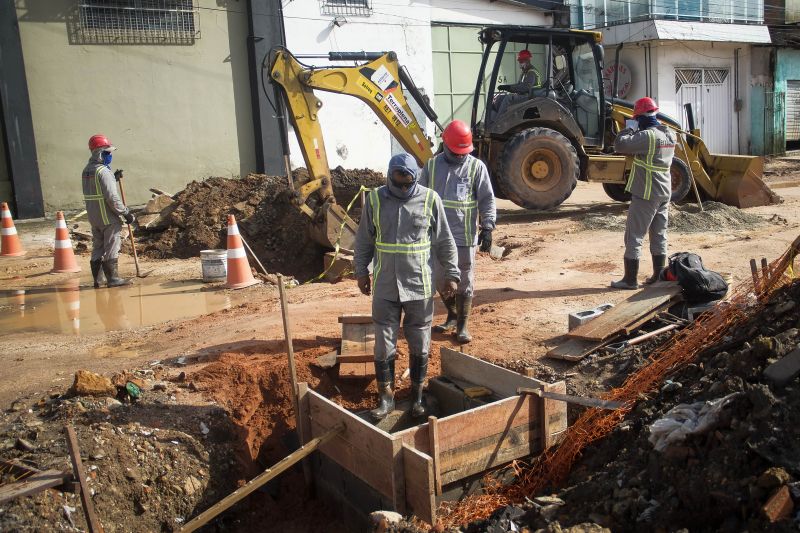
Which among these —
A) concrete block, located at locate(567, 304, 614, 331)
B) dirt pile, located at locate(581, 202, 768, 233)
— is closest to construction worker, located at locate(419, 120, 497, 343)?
concrete block, located at locate(567, 304, 614, 331)

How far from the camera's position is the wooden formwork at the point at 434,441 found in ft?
14.5

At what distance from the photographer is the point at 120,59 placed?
592 inches

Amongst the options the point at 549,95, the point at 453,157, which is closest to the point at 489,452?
the point at 453,157

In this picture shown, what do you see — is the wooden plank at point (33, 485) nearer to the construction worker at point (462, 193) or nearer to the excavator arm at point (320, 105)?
the construction worker at point (462, 193)

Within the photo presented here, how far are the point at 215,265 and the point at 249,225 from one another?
2646 millimetres

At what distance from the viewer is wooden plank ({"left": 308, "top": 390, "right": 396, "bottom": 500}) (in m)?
4.48

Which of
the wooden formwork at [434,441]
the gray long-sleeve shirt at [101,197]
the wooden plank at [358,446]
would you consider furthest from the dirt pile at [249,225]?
the wooden formwork at [434,441]

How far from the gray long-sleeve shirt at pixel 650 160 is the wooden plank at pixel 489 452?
11.2 ft

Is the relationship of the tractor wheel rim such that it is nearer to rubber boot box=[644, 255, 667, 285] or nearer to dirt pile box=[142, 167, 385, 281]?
dirt pile box=[142, 167, 385, 281]

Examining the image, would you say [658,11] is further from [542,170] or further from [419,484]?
[419,484]

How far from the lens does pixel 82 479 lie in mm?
4152

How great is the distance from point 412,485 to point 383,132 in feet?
48.4

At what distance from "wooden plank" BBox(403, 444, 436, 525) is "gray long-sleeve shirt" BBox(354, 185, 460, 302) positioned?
1152mm

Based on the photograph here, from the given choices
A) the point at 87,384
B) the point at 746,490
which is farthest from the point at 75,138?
the point at 746,490
